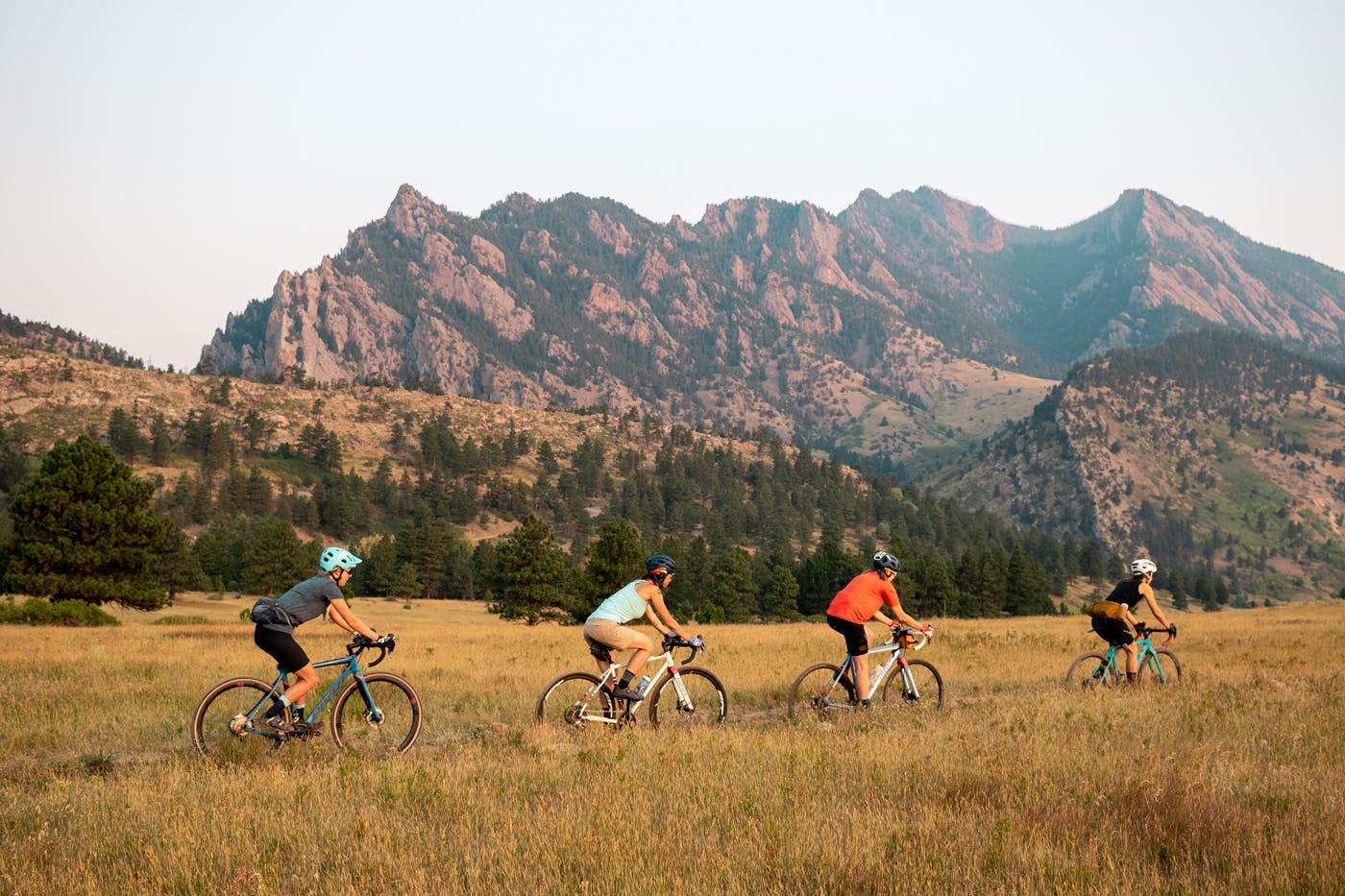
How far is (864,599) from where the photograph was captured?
13461 millimetres

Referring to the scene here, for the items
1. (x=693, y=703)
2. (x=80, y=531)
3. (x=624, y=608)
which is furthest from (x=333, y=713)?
(x=80, y=531)

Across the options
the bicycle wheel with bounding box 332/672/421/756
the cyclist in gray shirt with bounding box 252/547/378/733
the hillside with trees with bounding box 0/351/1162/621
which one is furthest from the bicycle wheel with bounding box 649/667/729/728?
the hillside with trees with bounding box 0/351/1162/621

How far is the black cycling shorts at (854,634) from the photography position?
13.4 m

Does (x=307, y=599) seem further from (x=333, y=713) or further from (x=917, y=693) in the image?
(x=917, y=693)

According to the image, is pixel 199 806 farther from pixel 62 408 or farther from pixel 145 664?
pixel 62 408

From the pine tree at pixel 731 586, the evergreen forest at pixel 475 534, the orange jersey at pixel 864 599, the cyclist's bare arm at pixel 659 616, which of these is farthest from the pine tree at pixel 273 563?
the orange jersey at pixel 864 599

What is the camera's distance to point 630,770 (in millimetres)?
9594

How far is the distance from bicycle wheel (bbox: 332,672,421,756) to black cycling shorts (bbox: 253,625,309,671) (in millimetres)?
899

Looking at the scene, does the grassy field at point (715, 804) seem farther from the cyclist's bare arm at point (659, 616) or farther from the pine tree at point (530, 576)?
the pine tree at point (530, 576)

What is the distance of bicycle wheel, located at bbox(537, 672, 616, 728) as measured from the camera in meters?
12.2

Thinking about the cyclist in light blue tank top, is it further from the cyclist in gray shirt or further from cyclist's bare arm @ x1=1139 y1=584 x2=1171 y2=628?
cyclist's bare arm @ x1=1139 y1=584 x2=1171 y2=628

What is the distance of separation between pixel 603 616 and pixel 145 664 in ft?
47.6

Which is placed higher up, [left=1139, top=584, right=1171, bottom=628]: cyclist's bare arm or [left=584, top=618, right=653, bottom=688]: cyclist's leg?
[left=1139, top=584, right=1171, bottom=628]: cyclist's bare arm

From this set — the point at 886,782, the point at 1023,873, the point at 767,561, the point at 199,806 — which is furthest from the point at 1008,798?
the point at 767,561
